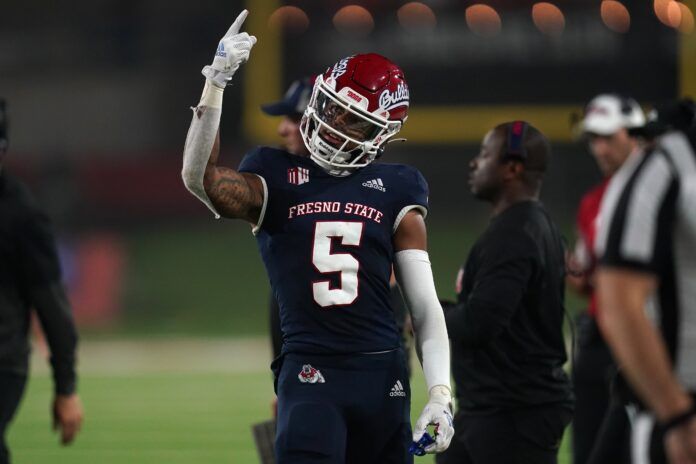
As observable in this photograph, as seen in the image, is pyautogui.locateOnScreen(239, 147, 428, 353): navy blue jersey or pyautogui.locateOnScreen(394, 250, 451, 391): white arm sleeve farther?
pyautogui.locateOnScreen(394, 250, 451, 391): white arm sleeve

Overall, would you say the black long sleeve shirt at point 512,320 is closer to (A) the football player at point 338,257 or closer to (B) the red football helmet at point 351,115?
(A) the football player at point 338,257

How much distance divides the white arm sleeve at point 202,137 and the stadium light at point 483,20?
917 centimetres

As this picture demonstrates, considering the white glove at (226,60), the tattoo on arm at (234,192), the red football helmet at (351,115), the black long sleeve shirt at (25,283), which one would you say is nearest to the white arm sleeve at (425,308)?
the red football helmet at (351,115)

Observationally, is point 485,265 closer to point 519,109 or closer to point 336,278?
point 336,278

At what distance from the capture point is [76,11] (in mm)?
14875

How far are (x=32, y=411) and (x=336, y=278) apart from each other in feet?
18.2

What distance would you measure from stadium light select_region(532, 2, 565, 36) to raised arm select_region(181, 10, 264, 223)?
9.24m

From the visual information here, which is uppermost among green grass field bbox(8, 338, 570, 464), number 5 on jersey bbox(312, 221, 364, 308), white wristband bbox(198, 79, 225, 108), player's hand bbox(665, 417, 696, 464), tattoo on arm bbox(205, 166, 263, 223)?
white wristband bbox(198, 79, 225, 108)

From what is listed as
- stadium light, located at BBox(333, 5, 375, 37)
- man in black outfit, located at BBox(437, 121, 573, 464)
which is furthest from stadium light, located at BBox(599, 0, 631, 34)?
man in black outfit, located at BBox(437, 121, 573, 464)

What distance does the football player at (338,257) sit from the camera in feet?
10.3

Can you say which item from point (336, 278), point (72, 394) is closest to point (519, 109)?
point (72, 394)

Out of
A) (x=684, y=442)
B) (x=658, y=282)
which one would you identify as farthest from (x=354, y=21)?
(x=684, y=442)

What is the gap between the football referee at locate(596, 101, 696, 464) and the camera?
7.59ft

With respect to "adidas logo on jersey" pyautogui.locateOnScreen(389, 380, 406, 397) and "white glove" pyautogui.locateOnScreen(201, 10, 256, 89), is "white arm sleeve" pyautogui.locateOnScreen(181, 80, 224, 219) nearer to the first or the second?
"white glove" pyautogui.locateOnScreen(201, 10, 256, 89)
